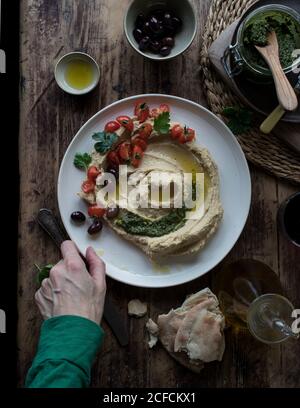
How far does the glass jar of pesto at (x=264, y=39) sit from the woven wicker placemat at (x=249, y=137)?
0.13 meters

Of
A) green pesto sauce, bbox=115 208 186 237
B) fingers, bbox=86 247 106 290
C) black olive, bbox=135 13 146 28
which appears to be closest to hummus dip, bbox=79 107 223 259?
green pesto sauce, bbox=115 208 186 237

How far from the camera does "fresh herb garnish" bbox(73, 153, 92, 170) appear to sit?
2070 millimetres

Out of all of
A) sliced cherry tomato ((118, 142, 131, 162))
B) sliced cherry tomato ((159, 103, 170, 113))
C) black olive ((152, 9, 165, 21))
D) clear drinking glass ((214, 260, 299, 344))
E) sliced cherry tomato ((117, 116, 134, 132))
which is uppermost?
black olive ((152, 9, 165, 21))

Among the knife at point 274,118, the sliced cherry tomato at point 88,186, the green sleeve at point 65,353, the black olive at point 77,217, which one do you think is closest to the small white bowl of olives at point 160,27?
the knife at point 274,118

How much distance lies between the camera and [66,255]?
1.98m

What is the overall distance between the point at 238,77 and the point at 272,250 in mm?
627

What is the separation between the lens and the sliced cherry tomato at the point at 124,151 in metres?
2.08

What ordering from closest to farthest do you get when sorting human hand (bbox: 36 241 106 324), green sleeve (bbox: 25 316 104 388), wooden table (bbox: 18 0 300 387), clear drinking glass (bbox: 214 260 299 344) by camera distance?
green sleeve (bbox: 25 316 104 388) < human hand (bbox: 36 241 106 324) < clear drinking glass (bbox: 214 260 299 344) < wooden table (bbox: 18 0 300 387)

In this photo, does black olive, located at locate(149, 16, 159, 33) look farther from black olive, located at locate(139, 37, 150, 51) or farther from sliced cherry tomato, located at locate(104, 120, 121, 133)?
sliced cherry tomato, located at locate(104, 120, 121, 133)

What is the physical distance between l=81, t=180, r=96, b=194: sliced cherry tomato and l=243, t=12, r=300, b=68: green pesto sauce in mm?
671

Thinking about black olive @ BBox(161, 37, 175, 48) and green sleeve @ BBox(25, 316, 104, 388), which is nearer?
green sleeve @ BBox(25, 316, 104, 388)

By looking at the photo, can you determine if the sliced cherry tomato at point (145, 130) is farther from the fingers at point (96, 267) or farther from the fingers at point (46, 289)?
the fingers at point (46, 289)
